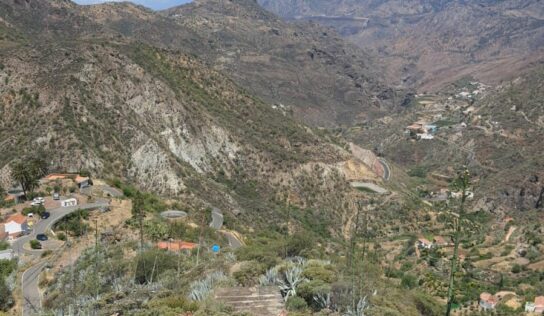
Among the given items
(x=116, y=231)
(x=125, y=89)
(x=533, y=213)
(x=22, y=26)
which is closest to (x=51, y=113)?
(x=125, y=89)

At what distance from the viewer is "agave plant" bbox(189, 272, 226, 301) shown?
2216 cm

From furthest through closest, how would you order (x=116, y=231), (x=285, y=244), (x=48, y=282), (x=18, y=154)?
(x=18, y=154), (x=116, y=231), (x=285, y=244), (x=48, y=282)

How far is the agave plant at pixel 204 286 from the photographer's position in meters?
22.2

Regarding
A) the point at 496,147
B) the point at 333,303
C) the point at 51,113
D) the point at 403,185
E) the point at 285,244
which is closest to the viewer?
the point at 333,303

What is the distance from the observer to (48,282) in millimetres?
30250

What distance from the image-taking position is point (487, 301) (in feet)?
169

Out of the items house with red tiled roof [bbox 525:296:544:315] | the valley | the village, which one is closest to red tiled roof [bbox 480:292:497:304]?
the valley

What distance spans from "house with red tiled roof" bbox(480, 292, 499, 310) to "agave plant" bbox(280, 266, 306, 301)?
33815 millimetres

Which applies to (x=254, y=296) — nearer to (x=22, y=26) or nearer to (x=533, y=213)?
(x=533, y=213)

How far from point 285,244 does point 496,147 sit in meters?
115

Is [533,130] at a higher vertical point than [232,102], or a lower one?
lower

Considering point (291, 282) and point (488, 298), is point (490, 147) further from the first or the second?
point (291, 282)

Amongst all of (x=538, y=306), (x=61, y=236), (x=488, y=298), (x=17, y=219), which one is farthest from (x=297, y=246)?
(x=538, y=306)

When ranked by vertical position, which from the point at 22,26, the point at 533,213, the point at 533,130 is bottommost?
the point at 533,213
